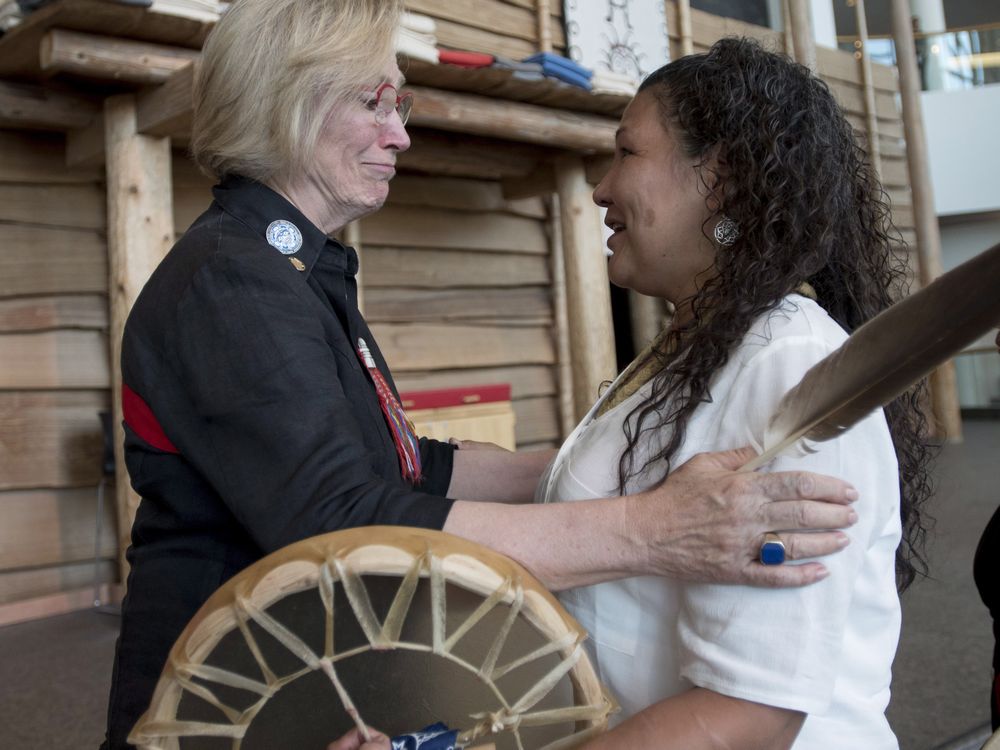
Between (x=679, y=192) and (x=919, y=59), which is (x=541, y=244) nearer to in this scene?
(x=679, y=192)

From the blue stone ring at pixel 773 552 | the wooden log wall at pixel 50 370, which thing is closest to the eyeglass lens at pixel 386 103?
the blue stone ring at pixel 773 552

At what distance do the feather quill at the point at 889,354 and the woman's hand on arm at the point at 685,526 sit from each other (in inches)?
1.9

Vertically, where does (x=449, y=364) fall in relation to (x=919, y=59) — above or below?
below

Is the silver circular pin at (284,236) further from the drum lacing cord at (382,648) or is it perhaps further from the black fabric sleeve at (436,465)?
the drum lacing cord at (382,648)

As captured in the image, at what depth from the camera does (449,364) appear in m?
6.30

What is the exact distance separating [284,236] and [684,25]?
6433 mm

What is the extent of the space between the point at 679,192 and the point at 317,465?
673 millimetres

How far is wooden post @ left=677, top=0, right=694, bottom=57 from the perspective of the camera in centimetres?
724

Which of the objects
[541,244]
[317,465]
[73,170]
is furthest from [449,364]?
[317,465]

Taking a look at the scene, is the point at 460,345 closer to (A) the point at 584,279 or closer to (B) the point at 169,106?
(A) the point at 584,279

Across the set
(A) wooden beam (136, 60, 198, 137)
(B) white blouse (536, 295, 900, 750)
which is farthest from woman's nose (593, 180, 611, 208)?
(A) wooden beam (136, 60, 198, 137)

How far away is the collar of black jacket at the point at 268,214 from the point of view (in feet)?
5.02

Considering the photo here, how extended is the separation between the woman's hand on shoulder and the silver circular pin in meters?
0.69

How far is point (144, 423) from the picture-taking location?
1381 mm
